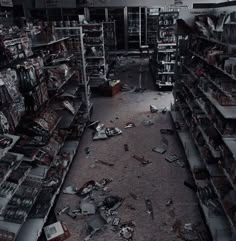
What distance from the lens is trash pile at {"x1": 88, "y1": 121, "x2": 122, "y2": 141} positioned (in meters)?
5.10

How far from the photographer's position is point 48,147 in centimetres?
344

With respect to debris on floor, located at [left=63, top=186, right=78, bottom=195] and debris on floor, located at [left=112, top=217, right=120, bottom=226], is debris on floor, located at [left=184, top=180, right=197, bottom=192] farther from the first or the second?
debris on floor, located at [left=63, top=186, right=78, bottom=195]

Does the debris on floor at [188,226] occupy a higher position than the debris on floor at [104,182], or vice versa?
the debris on floor at [104,182]

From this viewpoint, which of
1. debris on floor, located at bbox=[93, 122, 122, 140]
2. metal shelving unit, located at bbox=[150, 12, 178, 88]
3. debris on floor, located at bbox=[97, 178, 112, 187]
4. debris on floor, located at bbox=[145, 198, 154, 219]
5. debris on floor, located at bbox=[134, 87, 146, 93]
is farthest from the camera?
debris on floor, located at bbox=[134, 87, 146, 93]

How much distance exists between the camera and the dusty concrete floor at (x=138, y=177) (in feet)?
9.75

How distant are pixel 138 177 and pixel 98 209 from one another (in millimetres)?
839

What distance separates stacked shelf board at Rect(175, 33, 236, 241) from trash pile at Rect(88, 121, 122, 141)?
145 cm

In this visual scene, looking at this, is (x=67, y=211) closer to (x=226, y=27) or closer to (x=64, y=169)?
(x=64, y=169)

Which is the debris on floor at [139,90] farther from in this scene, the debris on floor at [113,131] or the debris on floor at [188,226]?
the debris on floor at [188,226]

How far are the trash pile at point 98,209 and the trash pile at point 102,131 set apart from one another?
54.5 inches

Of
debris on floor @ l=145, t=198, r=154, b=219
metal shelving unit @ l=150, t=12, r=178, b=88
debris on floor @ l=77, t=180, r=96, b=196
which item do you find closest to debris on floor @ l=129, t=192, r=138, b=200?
debris on floor @ l=145, t=198, r=154, b=219

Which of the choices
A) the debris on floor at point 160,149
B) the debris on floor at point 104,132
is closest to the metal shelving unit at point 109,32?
the debris on floor at point 104,132

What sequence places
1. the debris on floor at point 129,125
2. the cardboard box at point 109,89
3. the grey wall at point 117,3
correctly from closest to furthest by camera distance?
1. the debris on floor at point 129,125
2. the cardboard box at point 109,89
3. the grey wall at point 117,3

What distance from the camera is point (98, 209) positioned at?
3244 millimetres
